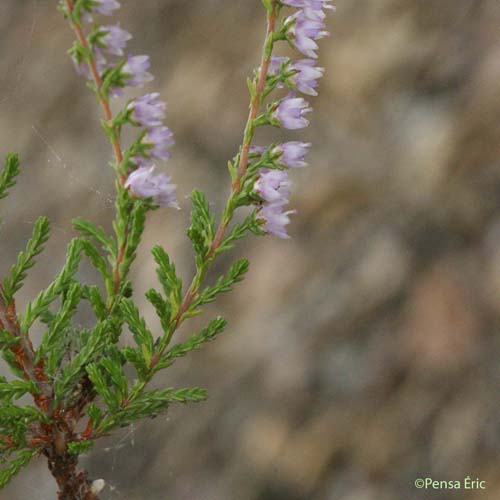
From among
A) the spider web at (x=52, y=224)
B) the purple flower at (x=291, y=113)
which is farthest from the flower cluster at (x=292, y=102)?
the spider web at (x=52, y=224)

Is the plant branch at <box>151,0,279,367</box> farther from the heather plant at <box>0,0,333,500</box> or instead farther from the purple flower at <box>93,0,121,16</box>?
the purple flower at <box>93,0,121,16</box>

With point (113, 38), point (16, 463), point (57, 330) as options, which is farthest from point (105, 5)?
point (16, 463)

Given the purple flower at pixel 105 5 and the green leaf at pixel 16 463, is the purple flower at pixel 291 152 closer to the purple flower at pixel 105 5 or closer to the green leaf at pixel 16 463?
the purple flower at pixel 105 5

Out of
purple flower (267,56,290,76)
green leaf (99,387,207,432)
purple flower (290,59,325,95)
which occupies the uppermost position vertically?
purple flower (267,56,290,76)

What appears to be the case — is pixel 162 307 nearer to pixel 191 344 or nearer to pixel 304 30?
pixel 191 344

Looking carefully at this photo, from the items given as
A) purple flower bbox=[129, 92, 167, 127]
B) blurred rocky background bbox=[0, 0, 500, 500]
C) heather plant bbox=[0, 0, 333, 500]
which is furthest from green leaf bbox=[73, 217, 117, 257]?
blurred rocky background bbox=[0, 0, 500, 500]

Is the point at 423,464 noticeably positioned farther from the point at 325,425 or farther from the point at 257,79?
the point at 257,79
